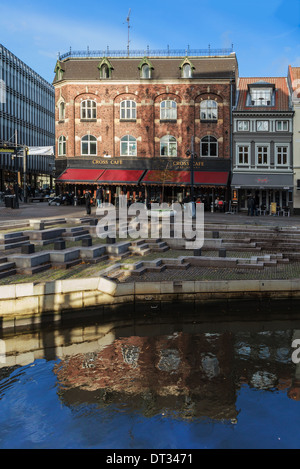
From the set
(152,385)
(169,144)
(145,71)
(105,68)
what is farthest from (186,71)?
(152,385)

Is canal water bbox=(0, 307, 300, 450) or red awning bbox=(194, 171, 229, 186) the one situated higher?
red awning bbox=(194, 171, 229, 186)

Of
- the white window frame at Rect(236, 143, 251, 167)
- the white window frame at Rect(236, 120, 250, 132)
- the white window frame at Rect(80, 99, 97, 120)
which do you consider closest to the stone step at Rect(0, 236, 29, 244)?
the white window frame at Rect(80, 99, 97, 120)

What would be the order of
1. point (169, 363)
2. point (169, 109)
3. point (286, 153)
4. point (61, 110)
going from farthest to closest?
1. point (61, 110)
2. point (169, 109)
3. point (286, 153)
4. point (169, 363)

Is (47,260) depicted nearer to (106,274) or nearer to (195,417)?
(106,274)

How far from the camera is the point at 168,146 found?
4116 centimetres

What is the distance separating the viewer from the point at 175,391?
930cm

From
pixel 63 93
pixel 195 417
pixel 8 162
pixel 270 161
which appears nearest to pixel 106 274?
pixel 195 417

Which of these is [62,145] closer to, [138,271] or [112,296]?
[138,271]

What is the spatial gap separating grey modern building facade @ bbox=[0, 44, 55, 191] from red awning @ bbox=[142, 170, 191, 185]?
2365cm

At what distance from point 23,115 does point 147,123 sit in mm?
44196

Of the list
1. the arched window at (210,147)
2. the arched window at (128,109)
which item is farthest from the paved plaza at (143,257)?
the arched window at (128,109)

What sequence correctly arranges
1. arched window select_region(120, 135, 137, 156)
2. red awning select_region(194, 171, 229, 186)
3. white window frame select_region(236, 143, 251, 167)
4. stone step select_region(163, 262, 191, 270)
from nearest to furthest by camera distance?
stone step select_region(163, 262, 191, 270) → red awning select_region(194, 171, 229, 186) → white window frame select_region(236, 143, 251, 167) → arched window select_region(120, 135, 137, 156)

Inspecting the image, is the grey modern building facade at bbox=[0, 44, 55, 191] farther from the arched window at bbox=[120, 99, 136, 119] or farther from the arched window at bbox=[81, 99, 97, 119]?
the arched window at bbox=[120, 99, 136, 119]

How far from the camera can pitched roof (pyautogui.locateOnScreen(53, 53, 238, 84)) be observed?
132 ft
